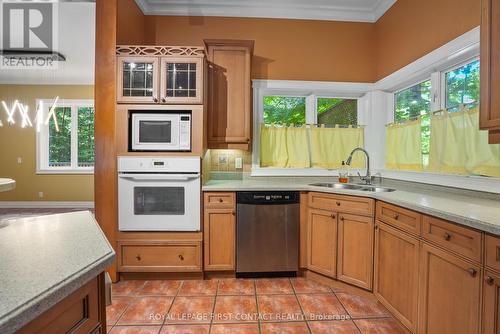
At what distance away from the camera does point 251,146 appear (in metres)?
3.19

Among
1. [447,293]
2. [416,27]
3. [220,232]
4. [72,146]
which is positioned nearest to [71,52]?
[72,146]

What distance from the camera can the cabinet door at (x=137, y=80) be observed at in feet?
8.12

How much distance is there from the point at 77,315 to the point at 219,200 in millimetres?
1811

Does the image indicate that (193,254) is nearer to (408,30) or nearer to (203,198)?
(203,198)

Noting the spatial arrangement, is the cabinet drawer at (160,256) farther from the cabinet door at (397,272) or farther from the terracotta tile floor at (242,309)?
the cabinet door at (397,272)

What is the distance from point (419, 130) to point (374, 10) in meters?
1.65

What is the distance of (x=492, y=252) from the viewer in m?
1.20

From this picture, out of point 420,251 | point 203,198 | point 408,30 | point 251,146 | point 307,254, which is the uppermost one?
point 408,30

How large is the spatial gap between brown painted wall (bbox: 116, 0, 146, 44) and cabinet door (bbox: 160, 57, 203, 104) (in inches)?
21.1

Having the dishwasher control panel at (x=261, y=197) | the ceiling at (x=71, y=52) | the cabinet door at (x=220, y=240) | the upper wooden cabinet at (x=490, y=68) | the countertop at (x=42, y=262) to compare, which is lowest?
the cabinet door at (x=220, y=240)

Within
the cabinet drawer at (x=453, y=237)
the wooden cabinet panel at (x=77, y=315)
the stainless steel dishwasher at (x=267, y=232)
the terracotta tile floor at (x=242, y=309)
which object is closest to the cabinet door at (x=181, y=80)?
the stainless steel dishwasher at (x=267, y=232)

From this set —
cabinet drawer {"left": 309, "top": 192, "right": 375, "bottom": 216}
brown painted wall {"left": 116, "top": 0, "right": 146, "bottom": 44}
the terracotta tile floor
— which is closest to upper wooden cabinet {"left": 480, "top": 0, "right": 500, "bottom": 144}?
cabinet drawer {"left": 309, "top": 192, "right": 375, "bottom": 216}

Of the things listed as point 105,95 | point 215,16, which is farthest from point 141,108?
point 215,16

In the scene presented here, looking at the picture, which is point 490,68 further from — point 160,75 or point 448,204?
point 160,75
